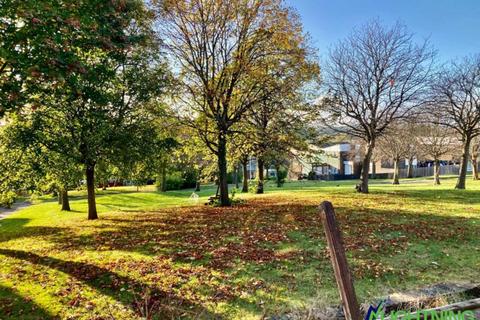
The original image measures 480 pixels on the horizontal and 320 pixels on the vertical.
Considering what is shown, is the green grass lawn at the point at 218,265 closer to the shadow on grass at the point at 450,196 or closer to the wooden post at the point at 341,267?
the wooden post at the point at 341,267

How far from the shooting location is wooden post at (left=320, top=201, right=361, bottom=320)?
2033 millimetres

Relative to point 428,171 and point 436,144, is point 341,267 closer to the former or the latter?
point 436,144

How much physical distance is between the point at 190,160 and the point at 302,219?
9662 millimetres

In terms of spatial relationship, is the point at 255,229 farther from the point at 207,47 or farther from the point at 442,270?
the point at 207,47

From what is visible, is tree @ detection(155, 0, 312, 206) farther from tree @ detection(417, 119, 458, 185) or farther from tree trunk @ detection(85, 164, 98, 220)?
tree @ detection(417, 119, 458, 185)

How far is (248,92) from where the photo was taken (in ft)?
45.1

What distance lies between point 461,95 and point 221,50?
1653 centimetres

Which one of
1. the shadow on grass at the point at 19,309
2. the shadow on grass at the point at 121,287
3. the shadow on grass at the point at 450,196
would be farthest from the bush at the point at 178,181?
the shadow on grass at the point at 19,309

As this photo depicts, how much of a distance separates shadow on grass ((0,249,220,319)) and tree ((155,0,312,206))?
7817mm

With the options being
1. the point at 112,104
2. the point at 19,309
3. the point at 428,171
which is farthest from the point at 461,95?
the point at 428,171

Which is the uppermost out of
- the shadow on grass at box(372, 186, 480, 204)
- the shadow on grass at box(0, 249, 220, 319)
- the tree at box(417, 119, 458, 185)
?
the tree at box(417, 119, 458, 185)

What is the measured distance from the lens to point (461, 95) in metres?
19.7

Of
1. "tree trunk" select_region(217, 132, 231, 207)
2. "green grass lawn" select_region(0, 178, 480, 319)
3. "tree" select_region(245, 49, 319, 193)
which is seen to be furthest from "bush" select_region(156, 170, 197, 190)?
"green grass lawn" select_region(0, 178, 480, 319)

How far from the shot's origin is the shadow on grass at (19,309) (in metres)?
4.20
